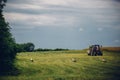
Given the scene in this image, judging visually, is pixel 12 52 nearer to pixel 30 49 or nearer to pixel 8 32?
pixel 8 32

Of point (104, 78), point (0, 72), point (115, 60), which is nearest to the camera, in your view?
point (104, 78)

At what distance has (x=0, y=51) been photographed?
137ft

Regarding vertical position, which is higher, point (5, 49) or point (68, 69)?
point (5, 49)

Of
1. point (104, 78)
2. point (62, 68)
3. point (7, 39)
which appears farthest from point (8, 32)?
point (104, 78)

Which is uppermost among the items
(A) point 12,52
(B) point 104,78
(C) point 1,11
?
(C) point 1,11

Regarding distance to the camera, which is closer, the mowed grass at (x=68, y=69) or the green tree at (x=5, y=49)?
the mowed grass at (x=68, y=69)

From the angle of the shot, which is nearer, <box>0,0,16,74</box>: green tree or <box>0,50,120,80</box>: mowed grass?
<box>0,50,120,80</box>: mowed grass

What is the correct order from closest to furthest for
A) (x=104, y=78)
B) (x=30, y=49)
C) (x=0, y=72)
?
1. (x=104, y=78)
2. (x=0, y=72)
3. (x=30, y=49)

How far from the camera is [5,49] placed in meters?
41.4

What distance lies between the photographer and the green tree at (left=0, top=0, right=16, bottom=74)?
136 ft

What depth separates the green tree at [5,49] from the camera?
136 feet

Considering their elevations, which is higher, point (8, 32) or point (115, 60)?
point (8, 32)

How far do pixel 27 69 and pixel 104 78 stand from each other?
10.3 meters

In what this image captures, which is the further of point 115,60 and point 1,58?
point 115,60
